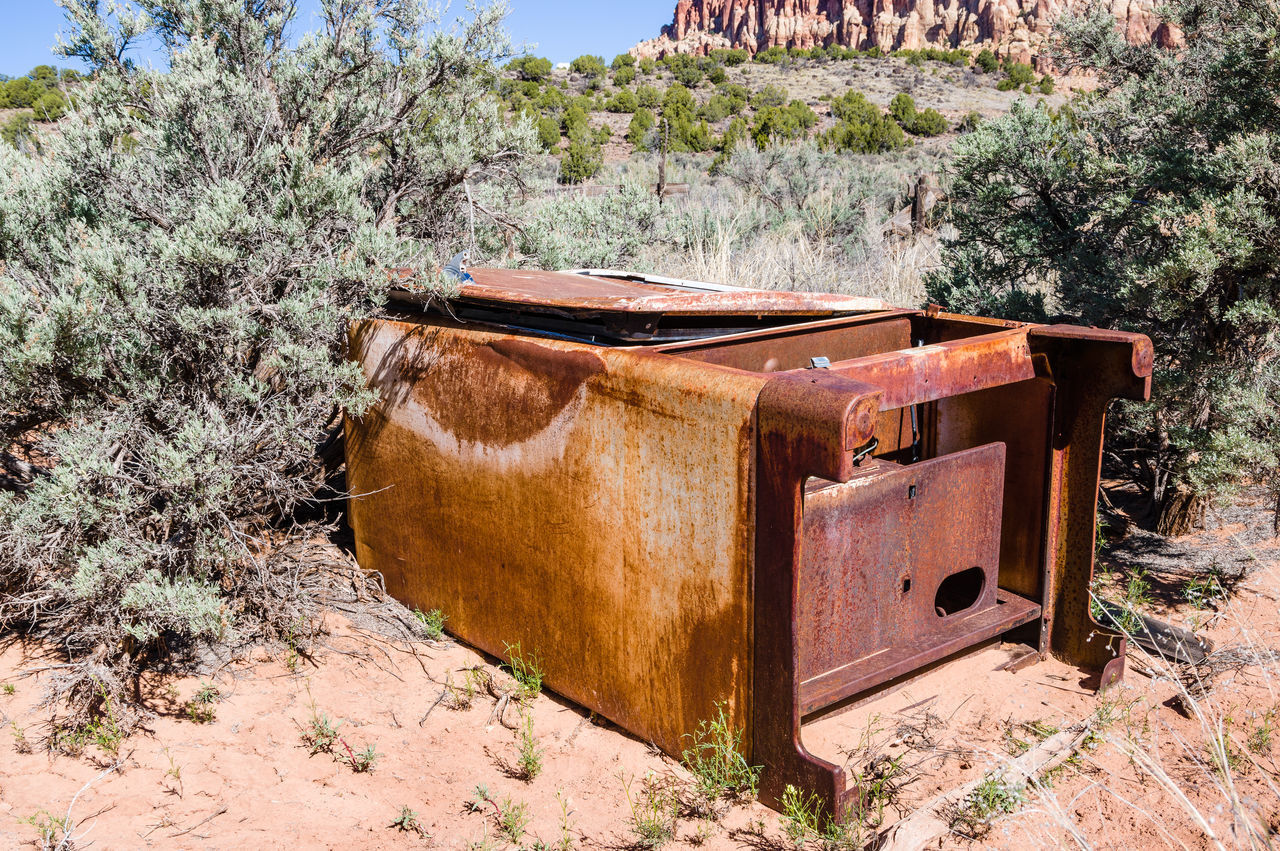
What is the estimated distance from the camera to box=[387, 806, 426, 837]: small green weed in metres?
2.23

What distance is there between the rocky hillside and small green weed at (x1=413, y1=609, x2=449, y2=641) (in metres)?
48.8

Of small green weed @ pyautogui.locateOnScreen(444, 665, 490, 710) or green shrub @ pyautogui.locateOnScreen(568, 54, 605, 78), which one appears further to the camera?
green shrub @ pyautogui.locateOnScreen(568, 54, 605, 78)

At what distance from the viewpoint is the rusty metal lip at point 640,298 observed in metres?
2.52

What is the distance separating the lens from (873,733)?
2.56m

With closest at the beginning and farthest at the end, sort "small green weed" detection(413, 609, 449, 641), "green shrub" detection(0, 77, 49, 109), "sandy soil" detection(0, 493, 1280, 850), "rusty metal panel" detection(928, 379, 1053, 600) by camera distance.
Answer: "sandy soil" detection(0, 493, 1280, 850) → "rusty metal panel" detection(928, 379, 1053, 600) → "small green weed" detection(413, 609, 449, 641) → "green shrub" detection(0, 77, 49, 109)

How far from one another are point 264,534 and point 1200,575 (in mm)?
3813

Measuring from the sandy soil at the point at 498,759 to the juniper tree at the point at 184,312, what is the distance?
0.27 metres

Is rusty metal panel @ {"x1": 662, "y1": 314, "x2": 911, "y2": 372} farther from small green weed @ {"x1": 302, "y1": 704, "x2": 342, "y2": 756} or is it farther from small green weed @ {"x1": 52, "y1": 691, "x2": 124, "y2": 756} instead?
small green weed @ {"x1": 52, "y1": 691, "x2": 124, "y2": 756}

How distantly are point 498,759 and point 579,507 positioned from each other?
0.76 metres

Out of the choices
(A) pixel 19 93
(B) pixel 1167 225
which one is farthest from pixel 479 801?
(A) pixel 19 93

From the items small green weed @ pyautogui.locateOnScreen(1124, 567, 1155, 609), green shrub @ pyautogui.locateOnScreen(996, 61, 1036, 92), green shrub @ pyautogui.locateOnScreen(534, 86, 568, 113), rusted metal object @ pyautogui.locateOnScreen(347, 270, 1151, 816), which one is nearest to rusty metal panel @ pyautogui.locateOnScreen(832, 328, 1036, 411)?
rusted metal object @ pyautogui.locateOnScreen(347, 270, 1151, 816)

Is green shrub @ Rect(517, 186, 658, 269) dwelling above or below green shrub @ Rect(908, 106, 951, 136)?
below

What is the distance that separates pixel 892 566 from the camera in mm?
2521

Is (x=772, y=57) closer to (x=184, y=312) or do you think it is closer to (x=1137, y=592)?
(x=1137, y=592)
